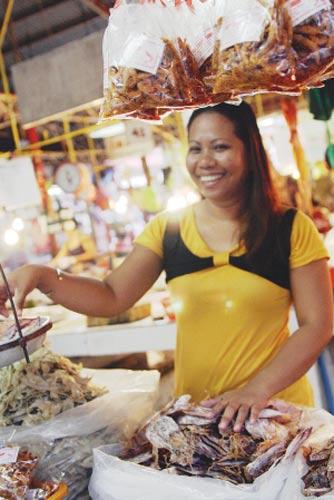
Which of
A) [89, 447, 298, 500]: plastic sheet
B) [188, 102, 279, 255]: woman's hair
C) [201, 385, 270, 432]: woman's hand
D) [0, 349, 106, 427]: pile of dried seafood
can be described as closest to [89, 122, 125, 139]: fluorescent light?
[188, 102, 279, 255]: woman's hair

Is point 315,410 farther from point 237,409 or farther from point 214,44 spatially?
point 214,44

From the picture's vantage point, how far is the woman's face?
1.59 m

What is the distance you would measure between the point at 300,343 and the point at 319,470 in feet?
1.56

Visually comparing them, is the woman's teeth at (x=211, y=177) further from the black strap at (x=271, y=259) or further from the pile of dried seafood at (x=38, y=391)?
the pile of dried seafood at (x=38, y=391)

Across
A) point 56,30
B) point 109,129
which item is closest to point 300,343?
point 56,30

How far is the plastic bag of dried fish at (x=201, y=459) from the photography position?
3.48 feet

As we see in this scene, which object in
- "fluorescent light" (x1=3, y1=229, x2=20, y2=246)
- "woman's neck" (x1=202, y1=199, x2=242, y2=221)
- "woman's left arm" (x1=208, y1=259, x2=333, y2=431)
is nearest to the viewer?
"woman's left arm" (x1=208, y1=259, x2=333, y2=431)

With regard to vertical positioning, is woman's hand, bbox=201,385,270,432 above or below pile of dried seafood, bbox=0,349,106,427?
below

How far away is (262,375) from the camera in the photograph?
4.54ft

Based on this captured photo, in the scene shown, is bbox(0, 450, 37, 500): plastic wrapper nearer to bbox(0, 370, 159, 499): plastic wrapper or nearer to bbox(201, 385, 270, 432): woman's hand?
bbox(0, 370, 159, 499): plastic wrapper

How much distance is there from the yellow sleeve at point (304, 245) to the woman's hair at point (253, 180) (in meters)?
0.08

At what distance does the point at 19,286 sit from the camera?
57.5 inches

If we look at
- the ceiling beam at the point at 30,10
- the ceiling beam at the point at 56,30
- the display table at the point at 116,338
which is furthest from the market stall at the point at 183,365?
the ceiling beam at the point at 56,30

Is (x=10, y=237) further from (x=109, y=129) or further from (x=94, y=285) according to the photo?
(x=94, y=285)
